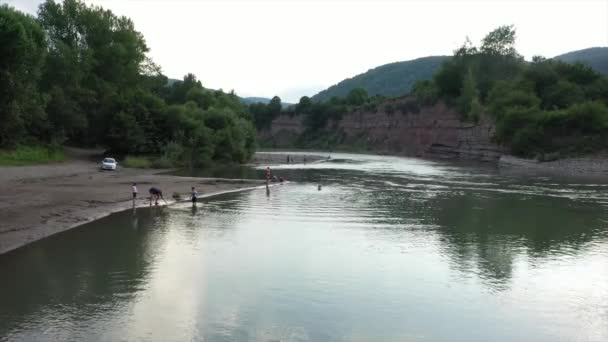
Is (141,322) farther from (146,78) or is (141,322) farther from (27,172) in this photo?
(146,78)

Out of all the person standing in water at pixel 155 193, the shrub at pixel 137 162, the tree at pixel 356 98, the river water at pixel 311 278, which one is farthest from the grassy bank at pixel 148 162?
the tree at pixel 356 98

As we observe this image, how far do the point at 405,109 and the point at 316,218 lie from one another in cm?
11734

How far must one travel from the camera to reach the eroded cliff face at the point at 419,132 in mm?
111994

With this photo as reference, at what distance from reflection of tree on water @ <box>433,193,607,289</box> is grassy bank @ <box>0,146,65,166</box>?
41.6m

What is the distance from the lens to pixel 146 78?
300 feet

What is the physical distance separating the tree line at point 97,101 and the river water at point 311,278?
97.6ft

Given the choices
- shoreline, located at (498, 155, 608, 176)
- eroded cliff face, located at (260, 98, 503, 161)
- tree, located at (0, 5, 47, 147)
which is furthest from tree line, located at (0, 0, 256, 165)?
eroded cliff face, located at (260, 98, 503, 161)

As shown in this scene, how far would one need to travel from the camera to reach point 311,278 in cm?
1827

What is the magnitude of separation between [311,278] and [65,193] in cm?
2387

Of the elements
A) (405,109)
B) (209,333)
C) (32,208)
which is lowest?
(209,333)

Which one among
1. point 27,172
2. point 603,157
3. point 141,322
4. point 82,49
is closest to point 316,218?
point 141,322

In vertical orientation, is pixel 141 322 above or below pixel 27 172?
below

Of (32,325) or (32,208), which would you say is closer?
(32,325)

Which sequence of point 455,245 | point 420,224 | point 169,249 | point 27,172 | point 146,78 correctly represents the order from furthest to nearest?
1. point 146,78
2. point 27,172
3. point 420,224
4. point 455,245
5. point 169,249
